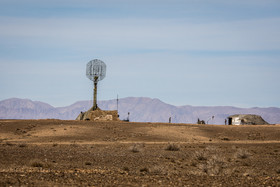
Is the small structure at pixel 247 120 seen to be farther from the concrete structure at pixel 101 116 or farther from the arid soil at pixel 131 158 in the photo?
the concrete structure at pixel 101 116

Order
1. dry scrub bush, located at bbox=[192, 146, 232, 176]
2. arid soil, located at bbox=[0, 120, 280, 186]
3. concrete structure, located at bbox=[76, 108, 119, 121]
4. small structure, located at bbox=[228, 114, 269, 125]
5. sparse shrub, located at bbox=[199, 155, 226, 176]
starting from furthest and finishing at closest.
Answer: small structure, located at bbox=[228, 114, 269, 125] < concrete structure, located at bbox=[76, 108, 119, 121] < dry scrub bush, located at bbox=[192, 146, 232, 176] < sparse shrub, located at bbox=[199, 155, 226, 176] < arid soil, located at bbox=[0, 120, 280, 186]

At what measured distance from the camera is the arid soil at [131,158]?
21234 mm

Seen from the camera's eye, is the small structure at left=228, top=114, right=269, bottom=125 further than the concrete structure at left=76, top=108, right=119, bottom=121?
Yes

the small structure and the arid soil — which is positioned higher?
the small structure

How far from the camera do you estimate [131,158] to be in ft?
110

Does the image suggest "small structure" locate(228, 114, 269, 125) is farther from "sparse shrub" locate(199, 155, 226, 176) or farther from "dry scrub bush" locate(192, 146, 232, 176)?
"sparse shrub" locate(199, 155, 226, 176)

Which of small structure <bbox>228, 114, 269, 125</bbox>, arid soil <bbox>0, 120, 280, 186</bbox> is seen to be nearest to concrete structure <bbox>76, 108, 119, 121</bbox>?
arid soil <bbox>0, 120, 280, 186</bbox>

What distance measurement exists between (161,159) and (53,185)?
15138mm

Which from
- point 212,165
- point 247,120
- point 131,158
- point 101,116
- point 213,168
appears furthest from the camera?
point 247,120

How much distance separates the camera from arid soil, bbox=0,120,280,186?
2123 cm

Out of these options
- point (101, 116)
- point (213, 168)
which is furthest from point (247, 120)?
point (213, 168)

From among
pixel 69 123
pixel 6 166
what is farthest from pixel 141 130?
pixel 6 166

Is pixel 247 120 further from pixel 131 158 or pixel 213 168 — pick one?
pixel 213 168

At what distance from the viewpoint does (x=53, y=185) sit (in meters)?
18.9
